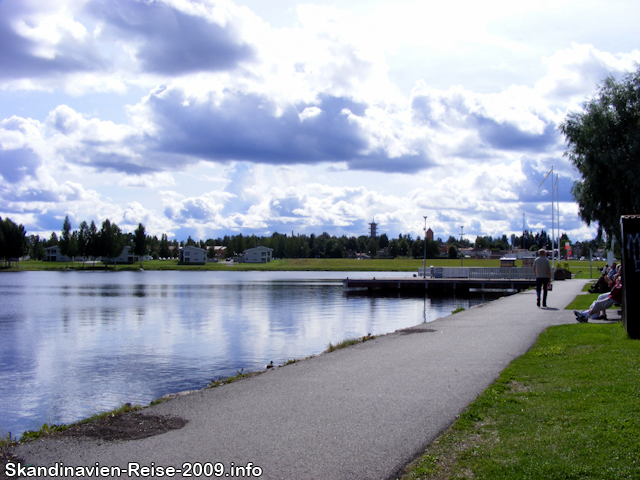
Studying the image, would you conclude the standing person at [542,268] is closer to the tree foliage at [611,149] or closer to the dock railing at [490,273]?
the tree foliage at [611,149]

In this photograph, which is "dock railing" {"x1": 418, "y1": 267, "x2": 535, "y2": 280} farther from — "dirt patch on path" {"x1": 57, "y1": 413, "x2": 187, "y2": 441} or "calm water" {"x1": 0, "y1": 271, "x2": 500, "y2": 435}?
"dirt patch on path" {"x1": 57, "y1": 413, "x2": 187, "y2": 441}

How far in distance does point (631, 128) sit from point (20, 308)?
3879 cm

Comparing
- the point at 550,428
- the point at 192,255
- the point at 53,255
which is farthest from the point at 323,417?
the point at 53,255

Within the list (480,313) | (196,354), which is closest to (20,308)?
(196,354)

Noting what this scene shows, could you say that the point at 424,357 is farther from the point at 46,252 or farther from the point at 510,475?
the point at 46,252

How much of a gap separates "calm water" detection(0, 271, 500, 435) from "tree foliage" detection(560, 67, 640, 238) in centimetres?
1177

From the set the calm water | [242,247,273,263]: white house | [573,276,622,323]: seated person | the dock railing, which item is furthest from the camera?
[242,247,273,263]: white house

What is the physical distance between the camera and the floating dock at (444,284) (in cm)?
5353

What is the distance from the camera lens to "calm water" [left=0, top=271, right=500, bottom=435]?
13.0m

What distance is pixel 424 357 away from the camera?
37.9 feet

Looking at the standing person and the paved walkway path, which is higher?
the standing person

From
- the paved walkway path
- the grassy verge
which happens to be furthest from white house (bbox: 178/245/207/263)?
the grassy verge

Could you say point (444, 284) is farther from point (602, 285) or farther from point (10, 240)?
point (10, 240)

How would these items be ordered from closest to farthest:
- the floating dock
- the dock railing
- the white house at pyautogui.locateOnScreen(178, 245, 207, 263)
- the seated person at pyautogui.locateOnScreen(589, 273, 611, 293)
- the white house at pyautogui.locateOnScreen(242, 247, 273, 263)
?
1. the seated person at pyautogui.locateOnScreen(589, 273, 611, 293)
2. the floating dock
3. the dock railing
4. the white house at pyautogui.locateOnScreen(178, 245, 207, 263)
5. the white house at pyautogui.locateOnScreen(242, 247, 273, 263)
